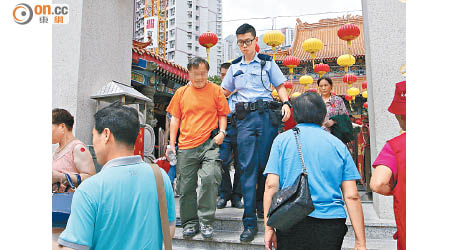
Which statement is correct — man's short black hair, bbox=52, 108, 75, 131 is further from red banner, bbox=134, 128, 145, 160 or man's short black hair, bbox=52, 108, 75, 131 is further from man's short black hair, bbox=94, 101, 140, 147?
red banner, bbox=134, 128, 145, 160

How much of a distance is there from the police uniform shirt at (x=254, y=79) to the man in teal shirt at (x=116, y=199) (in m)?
1.81

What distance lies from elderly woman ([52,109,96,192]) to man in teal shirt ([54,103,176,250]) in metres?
1.07

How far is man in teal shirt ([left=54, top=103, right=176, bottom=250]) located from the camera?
1323mm

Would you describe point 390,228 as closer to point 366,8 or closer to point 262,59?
point 262,59

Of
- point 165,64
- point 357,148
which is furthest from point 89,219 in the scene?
point 165,64

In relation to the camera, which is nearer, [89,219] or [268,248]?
[89,219]

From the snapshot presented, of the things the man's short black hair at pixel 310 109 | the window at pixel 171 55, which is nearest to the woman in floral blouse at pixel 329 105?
the man's short black hair at pixel 310 109

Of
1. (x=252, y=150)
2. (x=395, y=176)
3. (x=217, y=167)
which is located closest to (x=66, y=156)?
(x=217, y=167)

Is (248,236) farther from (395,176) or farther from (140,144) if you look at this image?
(140,144)

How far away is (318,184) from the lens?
5.79ft

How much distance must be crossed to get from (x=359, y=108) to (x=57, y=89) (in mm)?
17794

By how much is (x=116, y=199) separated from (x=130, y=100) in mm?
3305

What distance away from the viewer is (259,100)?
3092 millimetres

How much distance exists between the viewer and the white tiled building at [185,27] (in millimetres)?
48875
